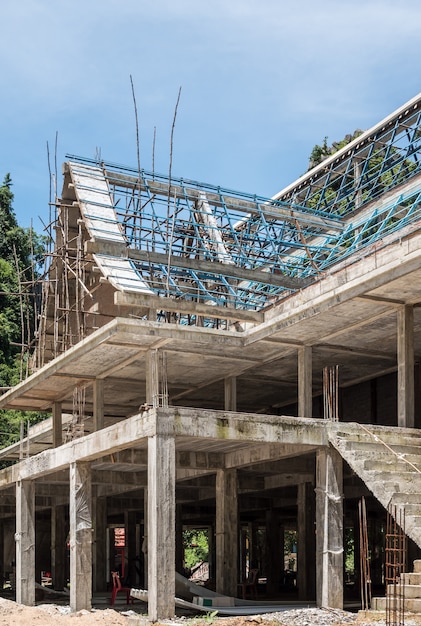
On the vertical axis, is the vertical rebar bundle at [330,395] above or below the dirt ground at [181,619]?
above

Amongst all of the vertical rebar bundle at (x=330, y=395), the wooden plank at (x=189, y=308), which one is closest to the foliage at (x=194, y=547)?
the vertical rebar bundle at (x=330, y=395)

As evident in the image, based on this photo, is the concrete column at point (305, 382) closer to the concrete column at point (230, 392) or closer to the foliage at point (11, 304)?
the concrete column at point (230, 392)

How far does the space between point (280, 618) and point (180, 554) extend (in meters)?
18.7

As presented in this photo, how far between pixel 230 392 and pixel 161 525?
27.7 feet

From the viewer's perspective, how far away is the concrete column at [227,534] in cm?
2486

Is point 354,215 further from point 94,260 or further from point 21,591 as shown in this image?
point 21,591

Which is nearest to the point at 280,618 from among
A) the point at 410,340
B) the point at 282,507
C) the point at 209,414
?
the point at 209,414

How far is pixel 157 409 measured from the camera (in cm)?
1803

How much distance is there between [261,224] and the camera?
3083 cm

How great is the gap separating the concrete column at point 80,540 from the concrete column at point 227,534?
3.95 m

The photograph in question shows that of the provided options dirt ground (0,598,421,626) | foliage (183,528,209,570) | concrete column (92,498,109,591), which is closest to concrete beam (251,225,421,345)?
dirt ground (0,598,421,626)

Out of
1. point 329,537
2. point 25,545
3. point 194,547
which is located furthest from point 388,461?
point 194,547

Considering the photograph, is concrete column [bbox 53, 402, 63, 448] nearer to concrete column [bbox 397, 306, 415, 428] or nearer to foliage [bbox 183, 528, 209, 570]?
concrete column [bbox 397, 306, 415, 428]

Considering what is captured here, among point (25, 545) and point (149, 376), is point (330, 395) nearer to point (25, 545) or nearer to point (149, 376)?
point (149, 376)
